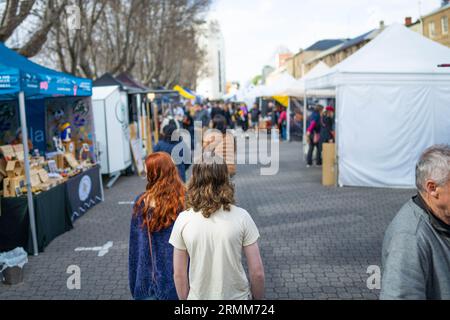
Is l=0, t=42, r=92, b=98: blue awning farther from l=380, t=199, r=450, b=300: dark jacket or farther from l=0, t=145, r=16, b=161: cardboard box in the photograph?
l=380, t=199, r=450, b=300: dark jacket

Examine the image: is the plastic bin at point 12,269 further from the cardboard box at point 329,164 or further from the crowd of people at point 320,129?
the crowd of people at point 320,129

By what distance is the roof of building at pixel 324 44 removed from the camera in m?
73.7

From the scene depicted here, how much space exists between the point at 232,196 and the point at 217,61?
161201mm

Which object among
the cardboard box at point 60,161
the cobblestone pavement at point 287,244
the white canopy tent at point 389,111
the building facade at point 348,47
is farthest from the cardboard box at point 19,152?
the building facade at point 348,47

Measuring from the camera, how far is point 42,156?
329 inches

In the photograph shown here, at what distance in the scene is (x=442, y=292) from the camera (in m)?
1.82

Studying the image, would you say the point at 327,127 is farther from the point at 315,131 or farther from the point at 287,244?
the point at 287,244

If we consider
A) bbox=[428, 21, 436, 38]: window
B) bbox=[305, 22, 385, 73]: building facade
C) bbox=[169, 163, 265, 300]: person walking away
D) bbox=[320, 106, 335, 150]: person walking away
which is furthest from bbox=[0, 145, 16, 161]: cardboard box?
bbox=[428, 21, 436, 38]: window

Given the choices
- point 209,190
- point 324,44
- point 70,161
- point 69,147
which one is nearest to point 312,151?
point 69,147

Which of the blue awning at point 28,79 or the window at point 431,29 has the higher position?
the window at point 431,29

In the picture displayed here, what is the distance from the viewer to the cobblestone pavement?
4998 millimetres

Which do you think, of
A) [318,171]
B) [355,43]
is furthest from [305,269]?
[355,43]

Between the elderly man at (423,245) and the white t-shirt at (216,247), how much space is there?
76cm

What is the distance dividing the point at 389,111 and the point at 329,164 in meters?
1.76
